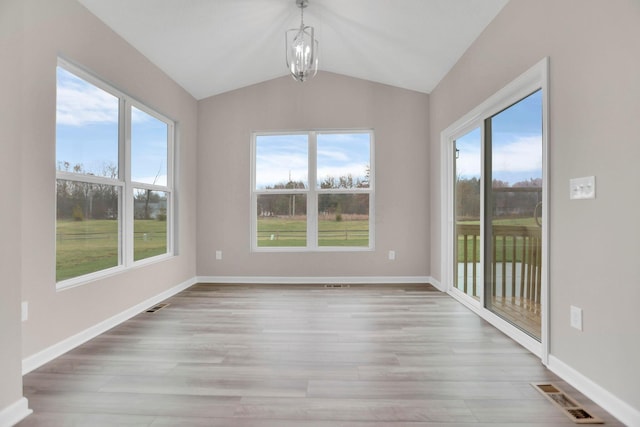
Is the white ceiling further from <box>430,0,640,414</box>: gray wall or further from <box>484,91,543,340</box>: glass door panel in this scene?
<box>484,91,543,340</box>: glass door panel

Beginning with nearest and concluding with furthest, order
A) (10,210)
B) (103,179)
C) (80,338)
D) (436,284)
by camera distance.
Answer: (10,210), (80,338), (103,179), (436,284)

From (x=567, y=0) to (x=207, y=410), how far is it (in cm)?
312

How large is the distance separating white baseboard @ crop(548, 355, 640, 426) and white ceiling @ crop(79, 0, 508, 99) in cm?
272

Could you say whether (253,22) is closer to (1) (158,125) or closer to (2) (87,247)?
(1) (158,125)

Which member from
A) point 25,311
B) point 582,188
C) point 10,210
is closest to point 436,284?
point 582,188

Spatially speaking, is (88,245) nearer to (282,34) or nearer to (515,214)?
(282,34)

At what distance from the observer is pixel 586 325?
1.97 m

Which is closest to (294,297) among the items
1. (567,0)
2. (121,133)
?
(121,133)

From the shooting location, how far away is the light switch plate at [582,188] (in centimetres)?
190

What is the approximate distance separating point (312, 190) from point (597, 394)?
149 inches

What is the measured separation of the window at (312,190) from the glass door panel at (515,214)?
1.95 metres

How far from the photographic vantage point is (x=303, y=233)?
5.06m

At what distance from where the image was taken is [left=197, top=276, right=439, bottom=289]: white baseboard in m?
4.92

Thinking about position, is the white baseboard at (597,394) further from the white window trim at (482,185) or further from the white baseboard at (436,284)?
the white baseboard at (436,284)
